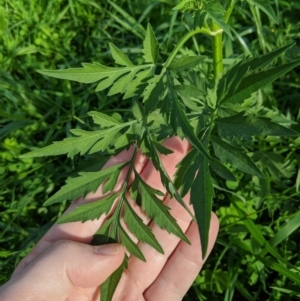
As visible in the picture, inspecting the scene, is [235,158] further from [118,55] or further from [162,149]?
[118,55]

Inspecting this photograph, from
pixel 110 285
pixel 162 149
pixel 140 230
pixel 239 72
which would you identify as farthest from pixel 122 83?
pixel 110 285

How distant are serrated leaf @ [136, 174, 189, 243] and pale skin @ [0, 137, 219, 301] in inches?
10.2

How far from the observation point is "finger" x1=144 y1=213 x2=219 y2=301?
1958 millimetres

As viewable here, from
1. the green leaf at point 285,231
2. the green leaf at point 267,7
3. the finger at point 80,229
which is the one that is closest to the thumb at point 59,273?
the finger at point 80,229

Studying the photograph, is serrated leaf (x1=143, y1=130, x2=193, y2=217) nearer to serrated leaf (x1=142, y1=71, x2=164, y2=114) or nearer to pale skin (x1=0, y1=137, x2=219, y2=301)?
serrated leaf (x1=142, y1=71, x2=164, y2=114)

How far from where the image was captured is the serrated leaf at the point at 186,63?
1446 millimetres

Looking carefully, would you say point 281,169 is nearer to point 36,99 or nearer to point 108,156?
point 108,156

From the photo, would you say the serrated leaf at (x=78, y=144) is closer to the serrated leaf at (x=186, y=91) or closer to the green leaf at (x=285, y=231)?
the serrated leaf at (x=186, y=91)

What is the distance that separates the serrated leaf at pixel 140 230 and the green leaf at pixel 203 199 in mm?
292

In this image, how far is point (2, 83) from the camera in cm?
254

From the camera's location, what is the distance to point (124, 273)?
1975mm

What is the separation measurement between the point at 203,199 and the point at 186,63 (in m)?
0.42

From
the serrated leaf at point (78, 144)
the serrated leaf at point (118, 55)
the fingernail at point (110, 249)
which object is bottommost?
the fingernail at point (110, 249)

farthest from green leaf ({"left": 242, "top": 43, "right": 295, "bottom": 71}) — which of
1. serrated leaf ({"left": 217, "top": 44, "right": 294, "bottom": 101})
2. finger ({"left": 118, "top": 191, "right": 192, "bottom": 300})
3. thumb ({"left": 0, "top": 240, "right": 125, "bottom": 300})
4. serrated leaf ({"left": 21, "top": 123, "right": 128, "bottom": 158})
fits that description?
thumb ({"left": 0, "top": 240, "right": 125, "bottom": 300})
